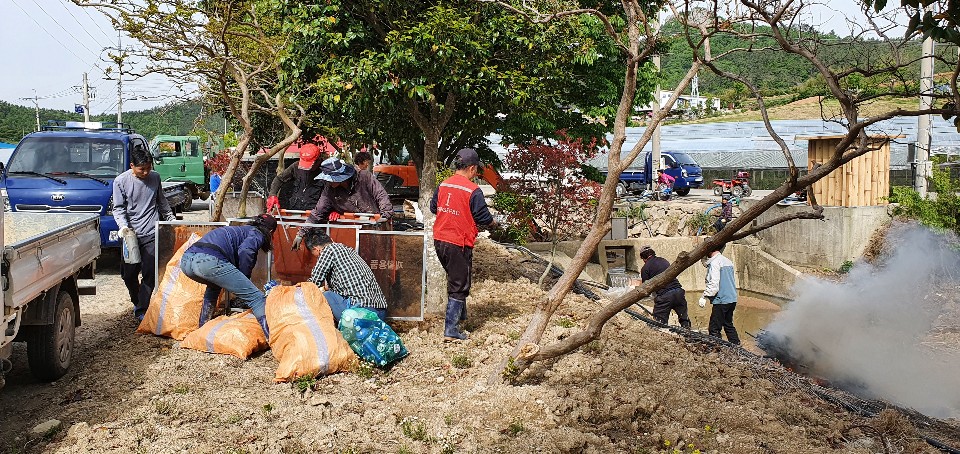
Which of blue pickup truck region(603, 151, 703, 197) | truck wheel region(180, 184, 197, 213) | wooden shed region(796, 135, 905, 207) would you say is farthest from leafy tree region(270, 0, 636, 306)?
blue pickup truck region(603, 151, 703, 197)

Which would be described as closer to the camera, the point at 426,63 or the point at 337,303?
the point at 337,303

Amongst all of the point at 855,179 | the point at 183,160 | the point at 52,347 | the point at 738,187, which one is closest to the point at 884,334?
the point at 855,179

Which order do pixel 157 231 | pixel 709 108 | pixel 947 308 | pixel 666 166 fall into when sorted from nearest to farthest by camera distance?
pixel 157 231, pixel 947 308, pixel 666 166, pixel 709 108

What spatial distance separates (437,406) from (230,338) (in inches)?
90.6

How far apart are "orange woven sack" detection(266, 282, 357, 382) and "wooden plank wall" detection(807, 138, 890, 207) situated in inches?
579

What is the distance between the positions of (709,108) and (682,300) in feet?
145

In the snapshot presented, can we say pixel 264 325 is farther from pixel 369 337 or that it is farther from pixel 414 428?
pixel 414 428

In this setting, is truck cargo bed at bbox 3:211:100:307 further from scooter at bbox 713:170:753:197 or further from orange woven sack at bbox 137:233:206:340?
scooter at bbox 713:170:753:197

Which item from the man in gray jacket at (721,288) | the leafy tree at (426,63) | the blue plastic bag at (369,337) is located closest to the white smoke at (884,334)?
the man in gray jacket at (721,288)

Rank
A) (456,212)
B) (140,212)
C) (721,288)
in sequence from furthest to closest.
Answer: (721,288)
(140,212)
(456,212)

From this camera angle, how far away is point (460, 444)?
17.4 ft

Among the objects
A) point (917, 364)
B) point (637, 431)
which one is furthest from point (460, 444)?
point (917, 364)

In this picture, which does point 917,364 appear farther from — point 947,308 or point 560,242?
point 560,242

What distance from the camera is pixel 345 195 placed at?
9477 mm
